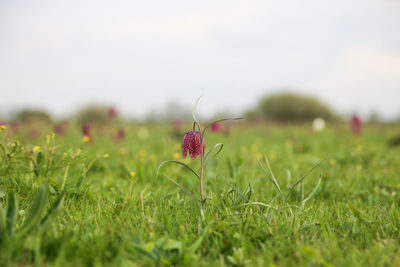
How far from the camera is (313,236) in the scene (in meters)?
1.54

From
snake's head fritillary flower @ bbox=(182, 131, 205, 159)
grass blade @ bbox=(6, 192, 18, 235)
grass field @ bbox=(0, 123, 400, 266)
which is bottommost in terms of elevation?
grass field @ bbox=(0, 123, 400, 266)

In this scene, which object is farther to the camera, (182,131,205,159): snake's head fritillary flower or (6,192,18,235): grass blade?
(182,131,205,159): snake's head fritillary flower

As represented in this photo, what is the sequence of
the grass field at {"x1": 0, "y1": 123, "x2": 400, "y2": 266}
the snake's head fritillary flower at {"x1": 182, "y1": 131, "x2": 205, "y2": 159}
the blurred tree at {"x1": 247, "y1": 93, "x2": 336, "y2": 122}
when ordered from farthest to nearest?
the blurred tree at {"x1": 247, "y1": 93, "x2": 336, "y2": 122}, the snake's head fritillary flower at {"x1": 182, "y1": 131, "x2": 205, "y2": 159}, the grass field at {"x1": 0, "y1": 123, "x2": 400, "y2": 266}

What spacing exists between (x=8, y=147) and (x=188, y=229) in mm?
1527

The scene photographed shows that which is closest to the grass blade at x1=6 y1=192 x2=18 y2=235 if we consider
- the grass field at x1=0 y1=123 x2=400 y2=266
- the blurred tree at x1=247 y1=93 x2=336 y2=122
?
the grass field at x1=0 y1=123 x2=400 y2=266

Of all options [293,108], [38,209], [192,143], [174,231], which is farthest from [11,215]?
[293,108]

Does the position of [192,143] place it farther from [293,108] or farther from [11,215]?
[293,108]

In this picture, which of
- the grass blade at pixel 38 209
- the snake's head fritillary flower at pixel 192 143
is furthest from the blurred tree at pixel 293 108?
the grass blade at pixel 38 209

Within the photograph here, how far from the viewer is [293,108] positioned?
56.6 ft

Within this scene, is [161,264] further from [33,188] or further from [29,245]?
[33,188]

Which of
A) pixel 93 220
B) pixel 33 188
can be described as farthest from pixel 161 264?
pixel 33 188

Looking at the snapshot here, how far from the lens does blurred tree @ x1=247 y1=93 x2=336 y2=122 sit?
56.6 ft

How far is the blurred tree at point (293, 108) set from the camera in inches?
679

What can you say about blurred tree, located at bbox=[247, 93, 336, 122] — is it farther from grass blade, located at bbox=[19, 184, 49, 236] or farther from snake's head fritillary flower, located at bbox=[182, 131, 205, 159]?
grass blade, located at bbox=[19, 184, 49, 236]
